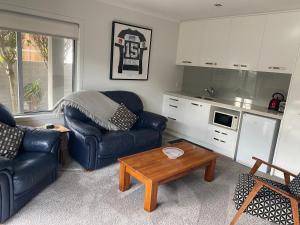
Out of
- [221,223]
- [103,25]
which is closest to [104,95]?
[103,25]

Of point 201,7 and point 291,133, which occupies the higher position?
point 201,7

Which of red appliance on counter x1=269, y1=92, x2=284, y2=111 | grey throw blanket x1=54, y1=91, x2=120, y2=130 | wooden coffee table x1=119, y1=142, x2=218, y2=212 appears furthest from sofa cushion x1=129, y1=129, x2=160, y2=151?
red appliance on counter x1=269, y1=92, x2=284, y2=111

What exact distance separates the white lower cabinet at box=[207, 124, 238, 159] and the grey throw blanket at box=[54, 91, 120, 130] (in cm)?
168

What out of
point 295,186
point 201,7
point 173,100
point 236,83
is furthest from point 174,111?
point 295,186

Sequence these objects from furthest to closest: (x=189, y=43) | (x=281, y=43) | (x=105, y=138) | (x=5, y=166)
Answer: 1. (x=189, y=43)
2. (x=281, y=43)
3. (x=105, y=138)
4. (x=5, y=166)

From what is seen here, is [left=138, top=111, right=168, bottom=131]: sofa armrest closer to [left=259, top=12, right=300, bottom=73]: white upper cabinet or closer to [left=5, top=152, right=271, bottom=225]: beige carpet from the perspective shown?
[left=5, top=152, right=271, bottom=225]: beige carpet

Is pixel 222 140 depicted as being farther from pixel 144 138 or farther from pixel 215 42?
pixel 215 42

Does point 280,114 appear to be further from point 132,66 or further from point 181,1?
point 132,66

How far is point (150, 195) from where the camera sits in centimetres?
216

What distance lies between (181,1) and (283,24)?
1477 mm

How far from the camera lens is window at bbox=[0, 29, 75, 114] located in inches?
118

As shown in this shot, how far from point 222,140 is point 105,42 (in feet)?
8.19

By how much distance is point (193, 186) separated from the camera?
2762 millimetres

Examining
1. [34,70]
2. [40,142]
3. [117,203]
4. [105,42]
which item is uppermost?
[105,42]
